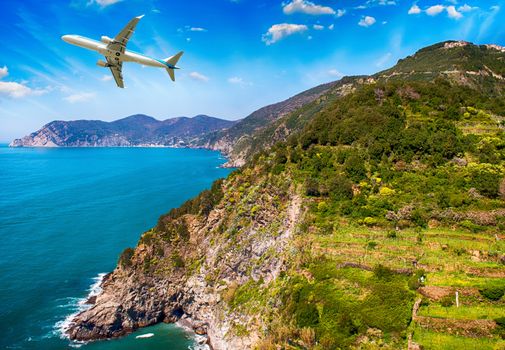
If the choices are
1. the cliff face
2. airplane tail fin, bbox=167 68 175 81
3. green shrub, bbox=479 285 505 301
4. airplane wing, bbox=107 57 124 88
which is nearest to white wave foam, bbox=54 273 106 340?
the cliff face

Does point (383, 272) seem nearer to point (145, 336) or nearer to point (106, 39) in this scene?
point (106, 39)

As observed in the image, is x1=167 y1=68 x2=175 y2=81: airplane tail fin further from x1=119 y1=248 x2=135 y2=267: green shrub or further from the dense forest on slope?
x1=119 y1=248 x2=135 y2=267: green shrub

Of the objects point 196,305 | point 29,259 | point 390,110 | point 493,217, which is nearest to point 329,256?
point 493,217

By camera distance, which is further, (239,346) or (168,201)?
(168,201)

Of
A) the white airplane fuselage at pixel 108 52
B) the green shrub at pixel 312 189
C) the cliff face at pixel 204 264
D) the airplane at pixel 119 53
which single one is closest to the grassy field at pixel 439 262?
the green shrub at pixel 312 189

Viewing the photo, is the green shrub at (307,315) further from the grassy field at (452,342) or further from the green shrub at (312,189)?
the green shrub at (312,189)

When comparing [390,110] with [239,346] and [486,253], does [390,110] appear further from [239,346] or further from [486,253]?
[239,346]
